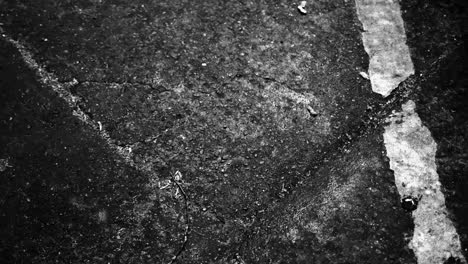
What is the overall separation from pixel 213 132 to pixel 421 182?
927 mm

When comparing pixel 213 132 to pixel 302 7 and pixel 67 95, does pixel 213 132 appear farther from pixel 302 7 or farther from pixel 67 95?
pixel 302 7

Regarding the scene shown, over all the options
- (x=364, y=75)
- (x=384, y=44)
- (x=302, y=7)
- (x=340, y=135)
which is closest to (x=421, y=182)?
(x=340, y=135)

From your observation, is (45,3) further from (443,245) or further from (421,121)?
(443,245)

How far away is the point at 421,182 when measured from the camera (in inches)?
64.9

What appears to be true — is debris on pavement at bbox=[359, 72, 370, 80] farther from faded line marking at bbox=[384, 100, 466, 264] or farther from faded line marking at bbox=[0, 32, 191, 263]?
faded line marking at bbox=[0, 32, 191, 263]

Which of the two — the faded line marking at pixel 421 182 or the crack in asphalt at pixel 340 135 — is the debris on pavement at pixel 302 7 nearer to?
the crack in asphalt at pixel 340 135

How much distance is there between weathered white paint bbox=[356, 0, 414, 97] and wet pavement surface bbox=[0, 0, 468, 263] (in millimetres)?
43

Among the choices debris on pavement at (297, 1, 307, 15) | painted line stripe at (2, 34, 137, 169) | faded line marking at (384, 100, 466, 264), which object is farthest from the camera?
debris on pavement at (297, 1, 307, 15)

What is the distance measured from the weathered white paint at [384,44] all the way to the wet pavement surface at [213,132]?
0.14 ft

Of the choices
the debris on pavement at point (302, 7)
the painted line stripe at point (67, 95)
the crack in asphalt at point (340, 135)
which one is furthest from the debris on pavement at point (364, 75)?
the painted line stripe at point (67, 95)

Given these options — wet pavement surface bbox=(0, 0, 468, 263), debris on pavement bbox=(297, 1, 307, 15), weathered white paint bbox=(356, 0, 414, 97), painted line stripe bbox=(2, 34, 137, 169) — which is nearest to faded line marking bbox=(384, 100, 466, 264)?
wet pavement surface bbox=(0, 0, 468, 263)

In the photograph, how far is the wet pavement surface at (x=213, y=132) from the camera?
1.58 meters

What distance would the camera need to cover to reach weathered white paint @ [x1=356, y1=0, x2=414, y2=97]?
1.93 meters

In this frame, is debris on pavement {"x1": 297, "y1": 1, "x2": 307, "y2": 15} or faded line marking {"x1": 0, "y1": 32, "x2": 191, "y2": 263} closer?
faded line marking {"x1": 0, "y1": 32, "x2": 191, "y2": 263}
